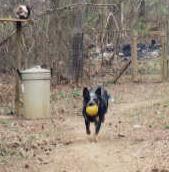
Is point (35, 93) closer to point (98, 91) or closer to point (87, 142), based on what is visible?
point (98, 91)

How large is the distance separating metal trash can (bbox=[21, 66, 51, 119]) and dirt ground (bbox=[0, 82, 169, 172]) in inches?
14.5

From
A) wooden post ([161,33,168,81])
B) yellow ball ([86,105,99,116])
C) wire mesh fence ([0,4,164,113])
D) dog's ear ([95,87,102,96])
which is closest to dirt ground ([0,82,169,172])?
yellow ball ([86,105,99,116])

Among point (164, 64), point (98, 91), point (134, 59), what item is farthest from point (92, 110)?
point (164, 64)

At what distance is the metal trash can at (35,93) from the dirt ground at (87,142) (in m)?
0.37

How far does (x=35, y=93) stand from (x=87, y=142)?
446 centimetres

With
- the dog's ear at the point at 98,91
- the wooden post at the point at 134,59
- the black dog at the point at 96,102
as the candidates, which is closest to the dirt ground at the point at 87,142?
the black dog at the point at 96,102

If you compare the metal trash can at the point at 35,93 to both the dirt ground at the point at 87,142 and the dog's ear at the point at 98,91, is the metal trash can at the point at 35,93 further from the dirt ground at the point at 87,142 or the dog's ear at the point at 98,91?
the dog's ear at the point at 98,91

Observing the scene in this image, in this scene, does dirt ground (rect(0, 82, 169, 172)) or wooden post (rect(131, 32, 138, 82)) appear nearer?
dirt ground (rect(0, 82, 169, 172))

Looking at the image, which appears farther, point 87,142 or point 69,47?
point 69,47

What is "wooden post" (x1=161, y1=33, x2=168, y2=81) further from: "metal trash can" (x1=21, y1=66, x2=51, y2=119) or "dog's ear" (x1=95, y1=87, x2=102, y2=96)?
"dog's ear" (x1=95, y1=87, x2=102, y2=96)

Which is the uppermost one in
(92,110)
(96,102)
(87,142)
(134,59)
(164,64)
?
(134,59)

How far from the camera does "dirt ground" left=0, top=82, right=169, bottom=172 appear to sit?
864 cm

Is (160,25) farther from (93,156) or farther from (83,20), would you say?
(93,156)

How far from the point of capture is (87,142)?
33.8 feet
